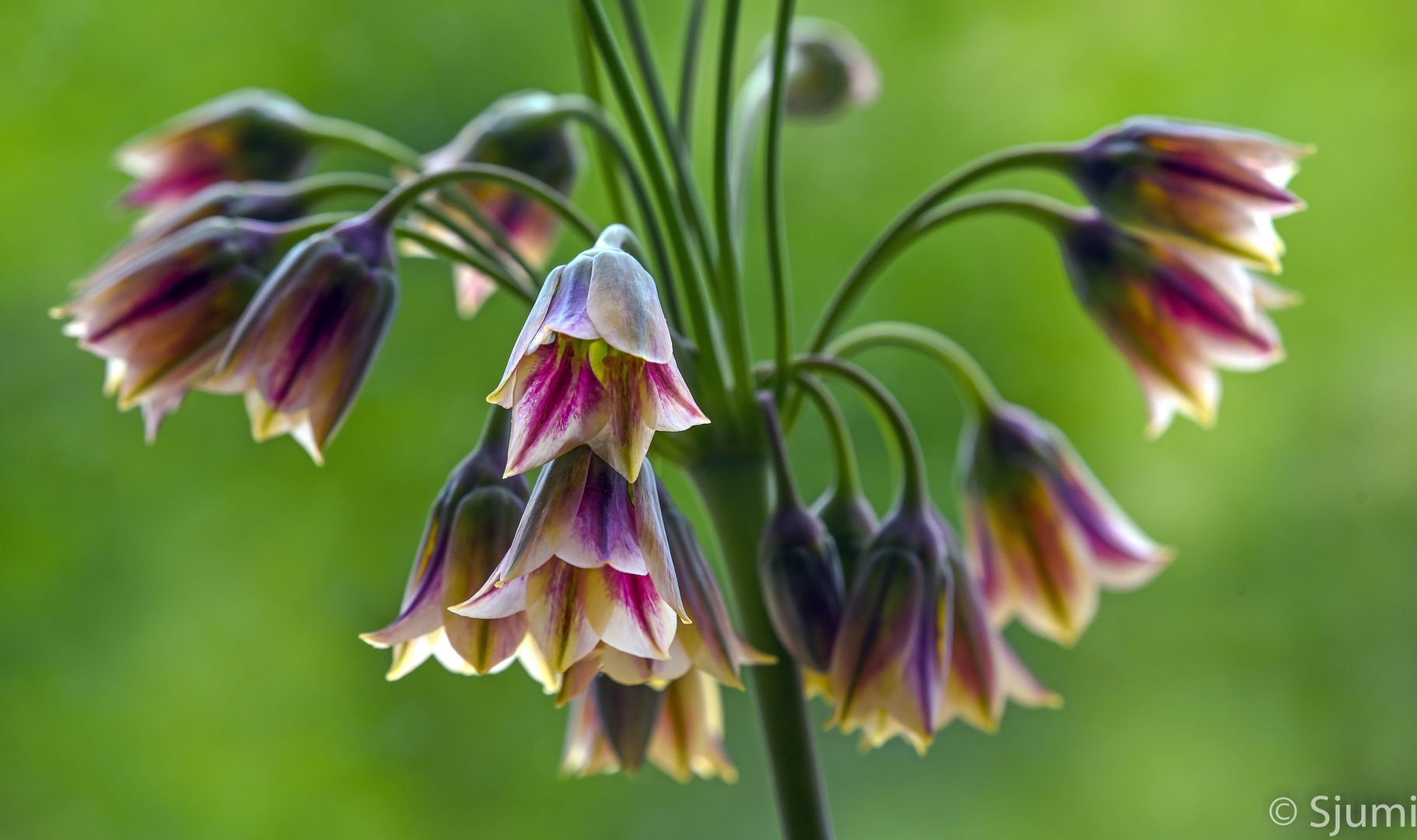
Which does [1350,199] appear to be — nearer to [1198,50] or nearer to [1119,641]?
[1198,50]

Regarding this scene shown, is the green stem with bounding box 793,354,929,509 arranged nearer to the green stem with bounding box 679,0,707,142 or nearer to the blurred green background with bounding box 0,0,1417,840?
the green stem with bounding box 679,0,707,142

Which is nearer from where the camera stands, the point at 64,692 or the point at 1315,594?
the point at 64,692

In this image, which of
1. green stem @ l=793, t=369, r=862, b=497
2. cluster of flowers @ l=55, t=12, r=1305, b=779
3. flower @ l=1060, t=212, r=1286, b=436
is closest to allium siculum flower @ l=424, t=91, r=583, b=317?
cluster of flowers @ l=55, t=12, r=1305, b=779

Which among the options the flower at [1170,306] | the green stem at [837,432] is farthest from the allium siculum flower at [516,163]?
the flower at [1170,306]

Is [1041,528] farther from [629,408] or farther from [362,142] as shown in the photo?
[362,142]

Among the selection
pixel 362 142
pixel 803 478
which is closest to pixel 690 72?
pixel 362 142

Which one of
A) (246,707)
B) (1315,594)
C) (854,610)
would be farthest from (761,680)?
(1315,594)
